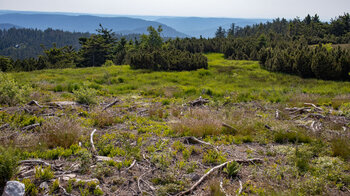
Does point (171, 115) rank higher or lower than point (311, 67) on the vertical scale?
lower

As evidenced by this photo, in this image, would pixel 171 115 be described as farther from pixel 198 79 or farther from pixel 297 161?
pixel 198 79

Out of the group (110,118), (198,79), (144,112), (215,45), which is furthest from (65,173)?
(215,45)

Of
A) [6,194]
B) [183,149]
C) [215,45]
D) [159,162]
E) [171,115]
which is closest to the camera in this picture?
[6,194]

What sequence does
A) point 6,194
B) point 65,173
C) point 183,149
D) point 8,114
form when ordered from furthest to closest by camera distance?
point 8,114
point 183,149
point 65,173
point 6,194

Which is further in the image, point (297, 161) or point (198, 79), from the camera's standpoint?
point (198, 79)

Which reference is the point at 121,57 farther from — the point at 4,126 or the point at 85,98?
the point at 4,126

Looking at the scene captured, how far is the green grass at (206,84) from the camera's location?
12.7 meters

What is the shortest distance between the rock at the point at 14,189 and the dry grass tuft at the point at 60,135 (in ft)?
6.37

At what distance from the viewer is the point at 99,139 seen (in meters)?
5.88

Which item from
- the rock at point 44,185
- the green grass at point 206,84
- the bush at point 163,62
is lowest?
the green grass at point 206,84

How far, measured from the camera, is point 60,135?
5453 millimetres

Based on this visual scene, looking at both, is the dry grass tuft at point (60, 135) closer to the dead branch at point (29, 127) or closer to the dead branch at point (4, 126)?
the dead branch at point (29, 127)

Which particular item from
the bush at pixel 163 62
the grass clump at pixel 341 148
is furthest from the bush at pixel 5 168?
the bush at pixel 163 62

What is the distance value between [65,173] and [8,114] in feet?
14.5
